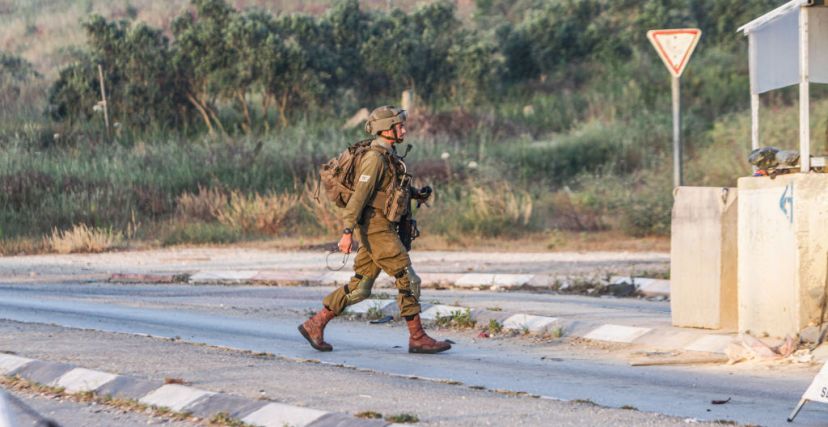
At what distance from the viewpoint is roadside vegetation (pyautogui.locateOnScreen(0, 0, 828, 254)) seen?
84.8 feet

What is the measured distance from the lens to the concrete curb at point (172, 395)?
23.3ft

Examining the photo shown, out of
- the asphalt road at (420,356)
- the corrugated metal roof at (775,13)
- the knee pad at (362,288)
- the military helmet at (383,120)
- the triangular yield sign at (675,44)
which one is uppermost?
the triangular yield sign at (675,44)

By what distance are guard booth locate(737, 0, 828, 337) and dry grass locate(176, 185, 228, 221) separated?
17.3 m

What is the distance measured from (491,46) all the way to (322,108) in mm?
8751

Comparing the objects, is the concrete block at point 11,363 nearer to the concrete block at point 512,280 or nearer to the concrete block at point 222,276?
the concrete block at point 512,280

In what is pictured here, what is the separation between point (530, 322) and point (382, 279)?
223 inches

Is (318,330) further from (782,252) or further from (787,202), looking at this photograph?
(787,202)

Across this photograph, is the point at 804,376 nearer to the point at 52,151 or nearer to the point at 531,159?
the point at 531,159

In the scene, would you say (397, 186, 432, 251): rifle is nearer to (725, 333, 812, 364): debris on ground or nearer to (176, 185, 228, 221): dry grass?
(725, 333, 812, 364): debris on ground

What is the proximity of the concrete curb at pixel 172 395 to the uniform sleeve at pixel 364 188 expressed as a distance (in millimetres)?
2191

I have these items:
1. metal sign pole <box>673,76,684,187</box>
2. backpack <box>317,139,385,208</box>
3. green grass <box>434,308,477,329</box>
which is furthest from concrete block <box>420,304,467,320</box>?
metal sign pole <box>673,76,684,187</box>

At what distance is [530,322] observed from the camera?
485 inches

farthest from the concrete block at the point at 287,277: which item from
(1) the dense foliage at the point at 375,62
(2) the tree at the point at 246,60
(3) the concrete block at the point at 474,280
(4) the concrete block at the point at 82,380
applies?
(2) the tree at the point at 246,60

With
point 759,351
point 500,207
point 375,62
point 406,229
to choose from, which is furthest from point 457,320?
point 375,62
